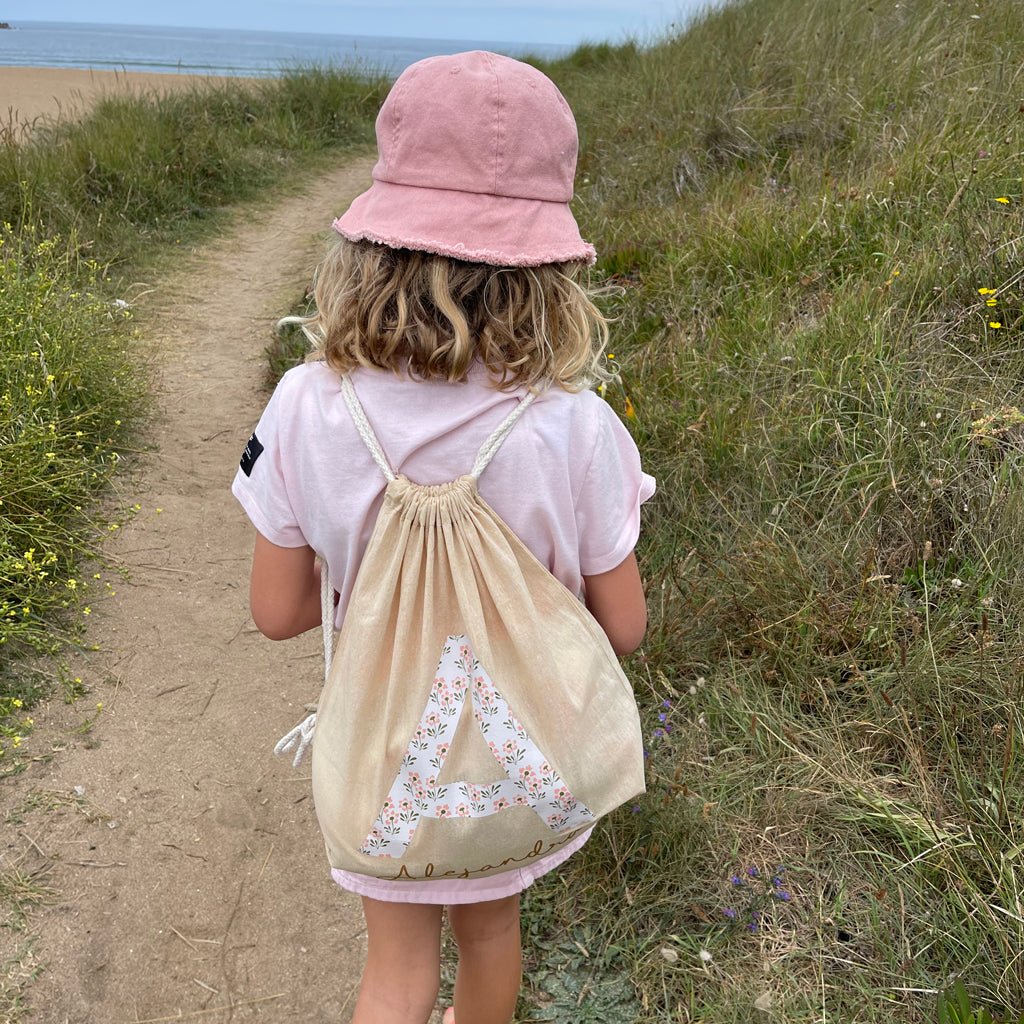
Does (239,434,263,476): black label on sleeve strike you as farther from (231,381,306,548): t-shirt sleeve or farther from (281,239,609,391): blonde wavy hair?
(281,239,609,391): blonde wavy hair

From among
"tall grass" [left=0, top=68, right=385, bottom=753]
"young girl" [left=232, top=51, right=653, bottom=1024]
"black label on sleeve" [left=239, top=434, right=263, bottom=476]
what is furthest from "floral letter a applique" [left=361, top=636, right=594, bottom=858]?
"tall grass" [left=0, top=68, right=385, bottom=753]

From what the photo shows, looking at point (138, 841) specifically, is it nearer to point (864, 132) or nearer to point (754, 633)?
point (754, 633)

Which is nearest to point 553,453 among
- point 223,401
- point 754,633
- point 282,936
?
point 754,633

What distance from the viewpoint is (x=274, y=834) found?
2629mm

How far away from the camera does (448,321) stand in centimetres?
130

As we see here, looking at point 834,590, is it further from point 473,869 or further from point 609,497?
point 473,869

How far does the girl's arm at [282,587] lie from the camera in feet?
4.76

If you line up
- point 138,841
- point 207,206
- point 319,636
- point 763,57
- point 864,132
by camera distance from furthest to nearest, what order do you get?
point 207,206, point 763,57, point 864,132, point 319,636, point 138,841

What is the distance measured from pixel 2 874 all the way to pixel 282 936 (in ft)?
2.51

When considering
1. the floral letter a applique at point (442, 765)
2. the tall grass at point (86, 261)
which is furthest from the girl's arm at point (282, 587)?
the tall grass at point (86, 261)

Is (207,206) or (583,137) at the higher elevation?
(583,137)

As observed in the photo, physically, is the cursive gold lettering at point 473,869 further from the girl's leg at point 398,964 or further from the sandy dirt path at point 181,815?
the sandy dirt path at point 181,815

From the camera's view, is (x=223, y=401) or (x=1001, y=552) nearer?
(x=1001, y=552)

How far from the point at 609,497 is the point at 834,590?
58.4 inches
